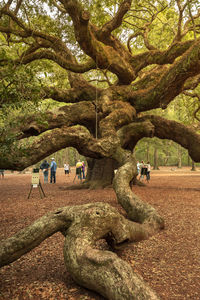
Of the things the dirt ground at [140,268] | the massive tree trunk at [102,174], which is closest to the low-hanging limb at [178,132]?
the massive tree trunk at [102,174]

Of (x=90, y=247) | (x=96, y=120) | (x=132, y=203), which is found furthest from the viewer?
(x=96, y=120)

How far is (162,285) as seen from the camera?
119 inches

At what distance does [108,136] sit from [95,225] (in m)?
5.00

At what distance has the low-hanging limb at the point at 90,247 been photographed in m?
2.46

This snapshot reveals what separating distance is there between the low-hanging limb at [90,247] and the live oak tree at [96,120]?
12 mm

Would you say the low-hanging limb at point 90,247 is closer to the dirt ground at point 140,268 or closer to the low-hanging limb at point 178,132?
the dirt ground at point 140,268

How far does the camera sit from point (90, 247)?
3.07 m

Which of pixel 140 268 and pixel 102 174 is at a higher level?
pixel 102 174

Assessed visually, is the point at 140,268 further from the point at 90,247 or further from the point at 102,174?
the point at 102,174

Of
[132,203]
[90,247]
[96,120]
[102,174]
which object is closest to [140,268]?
[90,247]

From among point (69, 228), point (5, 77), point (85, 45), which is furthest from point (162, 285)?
point (85, 45)

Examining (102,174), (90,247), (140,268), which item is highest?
(102,174)

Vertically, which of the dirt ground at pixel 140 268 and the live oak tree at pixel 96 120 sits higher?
the live oak tree at pixel 96 120

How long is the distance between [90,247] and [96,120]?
6488 millimetres
